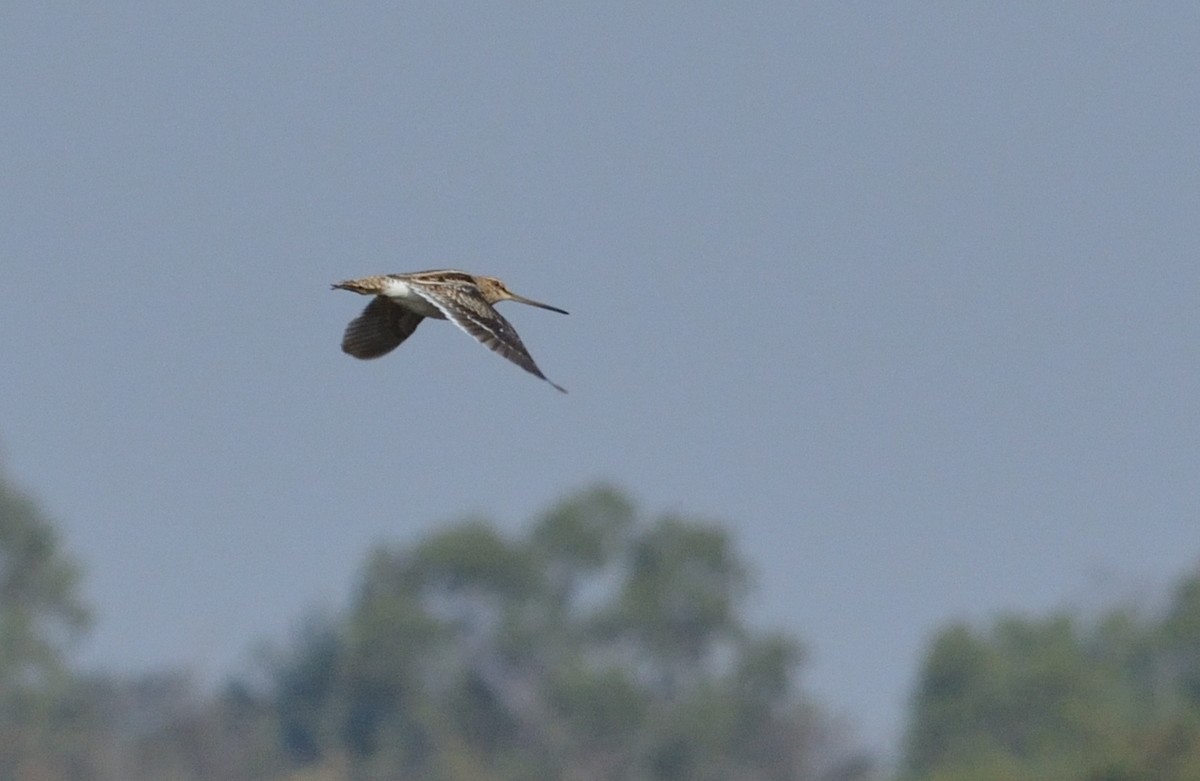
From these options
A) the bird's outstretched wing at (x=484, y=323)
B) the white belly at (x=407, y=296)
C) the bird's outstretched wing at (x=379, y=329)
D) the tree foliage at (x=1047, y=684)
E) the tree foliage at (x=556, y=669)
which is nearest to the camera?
the bird's outstretched wing at (x=484, y=323)

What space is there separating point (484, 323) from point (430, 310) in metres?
0.94

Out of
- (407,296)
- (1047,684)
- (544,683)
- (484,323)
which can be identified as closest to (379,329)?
(407,296)

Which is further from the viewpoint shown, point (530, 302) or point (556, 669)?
point (556, 669)

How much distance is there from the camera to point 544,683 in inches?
2889

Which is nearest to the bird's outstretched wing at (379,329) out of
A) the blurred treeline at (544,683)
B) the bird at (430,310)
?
the bird at (430,310)

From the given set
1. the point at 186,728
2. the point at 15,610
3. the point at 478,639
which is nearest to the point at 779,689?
the point at 478,639

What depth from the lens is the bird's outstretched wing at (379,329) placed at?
54.2 feet

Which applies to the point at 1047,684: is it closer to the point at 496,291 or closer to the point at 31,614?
the point at 31,614

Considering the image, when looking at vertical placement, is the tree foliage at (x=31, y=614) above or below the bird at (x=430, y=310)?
above

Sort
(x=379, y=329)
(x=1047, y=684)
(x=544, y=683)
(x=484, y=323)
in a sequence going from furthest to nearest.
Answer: (x=544, y=683) → (x=1047, y=684) → (x=379, y=329) → (x=484, y=323)

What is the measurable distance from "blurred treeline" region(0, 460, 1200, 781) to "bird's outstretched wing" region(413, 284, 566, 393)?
1859 inches

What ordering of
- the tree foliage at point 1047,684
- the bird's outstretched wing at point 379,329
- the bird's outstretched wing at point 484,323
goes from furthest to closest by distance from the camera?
the tree foliage at point 1047,684 < the bird's outstretched wing at point 379,329 < the bird's outstretched wing at point 484,323

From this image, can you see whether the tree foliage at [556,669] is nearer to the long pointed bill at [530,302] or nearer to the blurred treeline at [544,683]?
the blurred treeline at [544,683]

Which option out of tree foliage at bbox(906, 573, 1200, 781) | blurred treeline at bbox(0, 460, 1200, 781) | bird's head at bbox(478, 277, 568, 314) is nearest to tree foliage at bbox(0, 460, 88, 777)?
blurred treeline at bbox(0, 460, 1200, 781)
